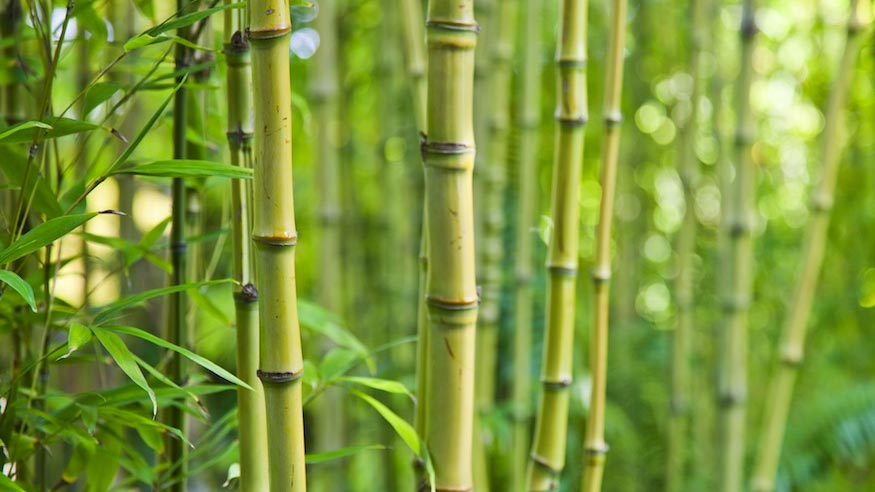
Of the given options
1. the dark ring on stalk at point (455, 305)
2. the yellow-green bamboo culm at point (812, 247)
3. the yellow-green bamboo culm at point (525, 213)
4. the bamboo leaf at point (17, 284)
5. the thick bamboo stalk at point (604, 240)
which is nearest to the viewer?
the bamboo leaf at point (17, 284)

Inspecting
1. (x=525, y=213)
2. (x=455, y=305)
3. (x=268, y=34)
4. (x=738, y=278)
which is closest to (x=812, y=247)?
(x=738, y=278)

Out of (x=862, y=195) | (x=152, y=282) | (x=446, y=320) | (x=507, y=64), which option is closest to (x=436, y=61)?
(x=446, y=320)

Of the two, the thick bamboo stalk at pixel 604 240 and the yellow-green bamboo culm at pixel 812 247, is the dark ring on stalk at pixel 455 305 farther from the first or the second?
the yellow-green bamboo culm at pixel 812 247

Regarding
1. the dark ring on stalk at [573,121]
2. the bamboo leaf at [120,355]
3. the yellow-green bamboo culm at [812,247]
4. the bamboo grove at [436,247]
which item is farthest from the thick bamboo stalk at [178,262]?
the yellow-green bamboo culm at [812,247]

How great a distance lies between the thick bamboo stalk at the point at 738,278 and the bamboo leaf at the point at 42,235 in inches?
23.1

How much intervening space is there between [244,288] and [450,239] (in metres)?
0.10

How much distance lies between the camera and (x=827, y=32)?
166 centimetres

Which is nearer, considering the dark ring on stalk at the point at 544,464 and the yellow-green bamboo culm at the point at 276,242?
the yellow-green bamboo culm at the point at 276,242

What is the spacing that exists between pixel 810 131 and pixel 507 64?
1.25 meters

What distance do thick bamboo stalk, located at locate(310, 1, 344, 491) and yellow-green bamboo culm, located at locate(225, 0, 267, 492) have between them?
1.60ft

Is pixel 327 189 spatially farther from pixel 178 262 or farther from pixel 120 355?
pixel 120 355

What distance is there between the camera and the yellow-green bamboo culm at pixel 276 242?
0.36m

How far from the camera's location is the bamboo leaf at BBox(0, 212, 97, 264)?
0.35m

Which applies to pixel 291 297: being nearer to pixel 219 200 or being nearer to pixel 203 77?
pixel 203 77
